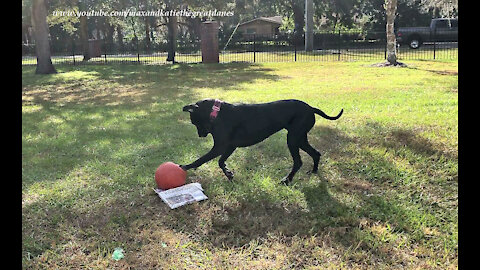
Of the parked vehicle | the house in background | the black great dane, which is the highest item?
the house in background

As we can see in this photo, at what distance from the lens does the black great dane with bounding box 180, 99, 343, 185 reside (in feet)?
12.0

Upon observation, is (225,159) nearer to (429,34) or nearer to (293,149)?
(293,149)

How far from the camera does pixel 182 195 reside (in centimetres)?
373

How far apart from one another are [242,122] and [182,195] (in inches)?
36.0

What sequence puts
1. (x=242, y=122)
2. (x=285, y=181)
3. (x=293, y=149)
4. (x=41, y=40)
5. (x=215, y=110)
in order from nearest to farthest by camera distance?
1. (x=215, y=110)
2. (x=242, y=122)
3. (x=293, y=149)
4. (x=285, y=181)
5. (x=41, y=40)

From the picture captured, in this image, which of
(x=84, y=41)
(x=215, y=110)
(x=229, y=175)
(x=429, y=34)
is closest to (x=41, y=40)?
(x=84, y=41)

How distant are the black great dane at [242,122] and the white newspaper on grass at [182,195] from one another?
0.23 metres

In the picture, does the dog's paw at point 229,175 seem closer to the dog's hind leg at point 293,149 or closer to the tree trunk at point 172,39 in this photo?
the dog's hind leg at point 293,149

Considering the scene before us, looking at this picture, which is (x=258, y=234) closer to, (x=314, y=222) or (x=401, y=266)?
(x=314, y=222)

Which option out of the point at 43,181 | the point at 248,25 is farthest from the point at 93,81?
the point at 248,25

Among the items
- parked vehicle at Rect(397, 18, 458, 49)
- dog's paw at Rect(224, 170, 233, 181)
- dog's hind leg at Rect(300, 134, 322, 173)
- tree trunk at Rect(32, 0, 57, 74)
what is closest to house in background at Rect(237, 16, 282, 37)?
parked vehicle at Rect(397, 18, 458, 49)

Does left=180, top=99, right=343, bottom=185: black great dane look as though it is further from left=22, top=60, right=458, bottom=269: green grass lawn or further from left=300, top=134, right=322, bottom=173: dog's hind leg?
left=22, top=60, right=458, bottom=269: green grass lawn

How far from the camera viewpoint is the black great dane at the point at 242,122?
366 centimetres

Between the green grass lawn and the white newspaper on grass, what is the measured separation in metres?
0.09
